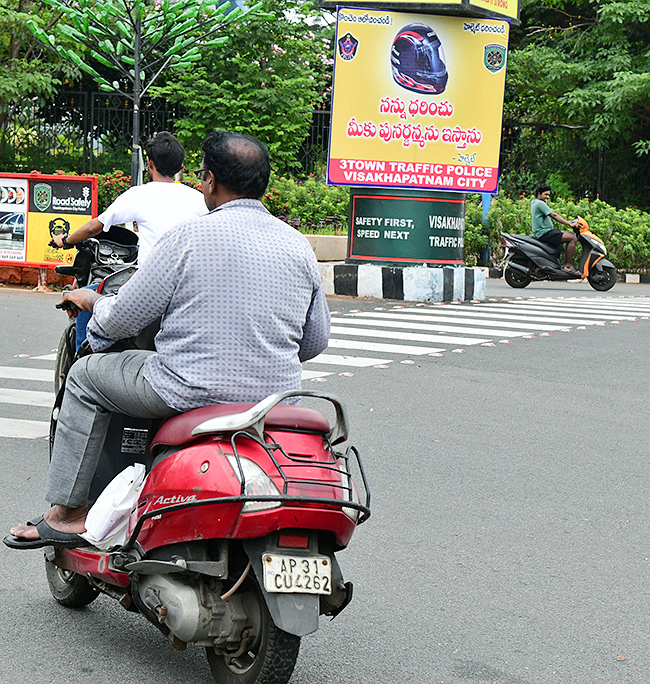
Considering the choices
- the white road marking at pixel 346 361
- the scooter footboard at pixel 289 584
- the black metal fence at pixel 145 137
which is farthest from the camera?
the black metal fence at pixel 145 137

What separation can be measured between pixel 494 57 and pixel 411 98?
1.43m

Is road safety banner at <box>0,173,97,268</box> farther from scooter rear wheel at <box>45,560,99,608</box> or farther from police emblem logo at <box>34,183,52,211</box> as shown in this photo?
scooter rear wheel at <box>45,560,99,608</box>

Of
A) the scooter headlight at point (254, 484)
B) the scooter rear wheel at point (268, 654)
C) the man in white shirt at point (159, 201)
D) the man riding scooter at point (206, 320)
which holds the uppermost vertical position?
the man in white shirt at point (159, 201)

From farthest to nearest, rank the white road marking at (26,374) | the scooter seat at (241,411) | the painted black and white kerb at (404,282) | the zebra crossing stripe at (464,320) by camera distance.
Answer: the painted black and white kerb at (404,282)
the zebra crossing stripe at (464,320)
the white road marking at (26,374)
the scooter seat at (241,411)

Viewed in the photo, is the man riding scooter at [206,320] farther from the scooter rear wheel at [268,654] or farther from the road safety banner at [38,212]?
the road safety banner at [38,212]

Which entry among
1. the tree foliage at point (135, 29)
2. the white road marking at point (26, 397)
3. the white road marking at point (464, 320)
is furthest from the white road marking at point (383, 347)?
the tree foliage at point (135, 29)

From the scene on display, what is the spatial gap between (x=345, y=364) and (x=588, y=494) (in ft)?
13.5

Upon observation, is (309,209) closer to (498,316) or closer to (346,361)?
(498,316)

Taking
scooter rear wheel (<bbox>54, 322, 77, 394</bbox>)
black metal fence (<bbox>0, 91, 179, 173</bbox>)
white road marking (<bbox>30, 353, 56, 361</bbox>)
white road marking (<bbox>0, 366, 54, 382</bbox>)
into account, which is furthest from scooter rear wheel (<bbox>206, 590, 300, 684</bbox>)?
black metal fence (<bbox>0, 91, 179, 173</bbox>)

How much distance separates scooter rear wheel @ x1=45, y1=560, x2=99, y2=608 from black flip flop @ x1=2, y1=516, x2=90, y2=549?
18 cm

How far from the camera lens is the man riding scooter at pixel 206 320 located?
327 cm

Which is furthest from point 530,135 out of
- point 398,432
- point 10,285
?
point 398,432

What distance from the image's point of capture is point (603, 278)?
18656 millimetres

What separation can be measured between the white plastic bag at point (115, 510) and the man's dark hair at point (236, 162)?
3.20ft
